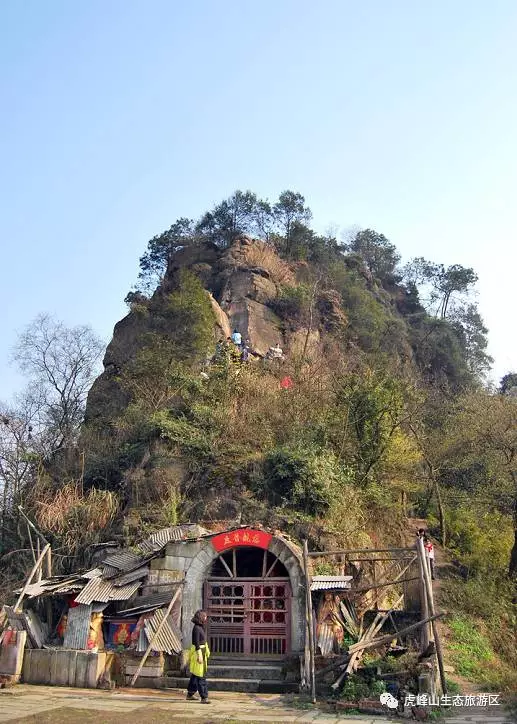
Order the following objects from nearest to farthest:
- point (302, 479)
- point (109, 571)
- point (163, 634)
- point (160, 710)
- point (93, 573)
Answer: point (160, 710), point (163, 634), point (93, 573), point (109, 571), point (302, 479)

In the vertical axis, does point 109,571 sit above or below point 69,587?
above

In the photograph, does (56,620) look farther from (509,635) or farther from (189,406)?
(509,635)

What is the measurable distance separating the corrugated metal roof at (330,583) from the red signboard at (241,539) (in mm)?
1441

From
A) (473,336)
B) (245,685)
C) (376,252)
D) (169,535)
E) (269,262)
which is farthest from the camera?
(376,252)

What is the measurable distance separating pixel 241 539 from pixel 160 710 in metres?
4.57

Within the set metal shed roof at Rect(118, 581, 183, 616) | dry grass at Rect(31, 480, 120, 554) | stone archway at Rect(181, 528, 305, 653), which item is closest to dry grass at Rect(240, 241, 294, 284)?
dry grass at Rect(31, 480, 120, 554)

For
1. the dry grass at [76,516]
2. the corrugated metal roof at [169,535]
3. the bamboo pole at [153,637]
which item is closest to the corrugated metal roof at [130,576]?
the corrugated metal roof at [169,535]

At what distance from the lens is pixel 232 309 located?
112 feet

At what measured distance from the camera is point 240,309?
1331 inches

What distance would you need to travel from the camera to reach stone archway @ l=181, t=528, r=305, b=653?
13.7 meters

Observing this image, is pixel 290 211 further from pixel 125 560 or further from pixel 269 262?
pixel 125 560

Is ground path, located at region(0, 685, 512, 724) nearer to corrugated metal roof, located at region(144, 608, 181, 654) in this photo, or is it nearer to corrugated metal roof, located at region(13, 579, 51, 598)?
corrugated metal roof, located at region(144, 608, 181, 654)

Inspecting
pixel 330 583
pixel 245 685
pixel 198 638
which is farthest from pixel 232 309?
pixel 198 638

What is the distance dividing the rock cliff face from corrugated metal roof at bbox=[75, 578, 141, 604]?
1289cm
